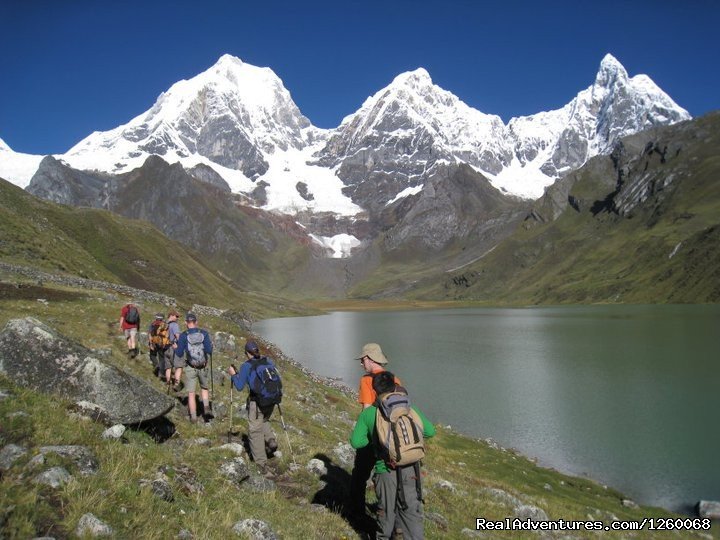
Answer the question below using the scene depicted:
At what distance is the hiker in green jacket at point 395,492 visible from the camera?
32.1 ft

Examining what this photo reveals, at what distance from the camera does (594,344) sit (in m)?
91.7

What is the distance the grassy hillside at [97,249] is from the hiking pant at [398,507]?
63.0 meters

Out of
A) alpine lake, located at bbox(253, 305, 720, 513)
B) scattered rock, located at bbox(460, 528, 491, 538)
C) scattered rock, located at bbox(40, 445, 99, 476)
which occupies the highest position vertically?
scattered rock, located at bbox(40, 445, 99, 476)

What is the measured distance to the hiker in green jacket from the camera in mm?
9789

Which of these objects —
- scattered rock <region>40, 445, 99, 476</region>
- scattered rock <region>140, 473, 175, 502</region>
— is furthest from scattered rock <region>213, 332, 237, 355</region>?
scattered rock <region>140, 473, 175, 502</region>

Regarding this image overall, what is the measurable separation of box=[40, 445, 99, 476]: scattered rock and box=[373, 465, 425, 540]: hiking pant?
5.37m

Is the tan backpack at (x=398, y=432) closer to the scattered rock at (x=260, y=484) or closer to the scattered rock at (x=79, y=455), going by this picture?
the scattered rock at (x=260, y=484)

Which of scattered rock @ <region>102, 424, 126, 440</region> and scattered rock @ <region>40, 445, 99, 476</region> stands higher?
scattered rock @ <region>40, 445, 99, 476</region>

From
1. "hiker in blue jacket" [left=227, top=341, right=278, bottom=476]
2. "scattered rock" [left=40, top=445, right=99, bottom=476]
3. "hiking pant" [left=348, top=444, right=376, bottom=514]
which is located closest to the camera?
"scattered rock" [left=40, top=445, right=99, bottom=476]

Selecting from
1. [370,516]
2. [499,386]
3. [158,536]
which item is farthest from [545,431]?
[158,536]

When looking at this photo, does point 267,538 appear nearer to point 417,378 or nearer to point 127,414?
point 127,414

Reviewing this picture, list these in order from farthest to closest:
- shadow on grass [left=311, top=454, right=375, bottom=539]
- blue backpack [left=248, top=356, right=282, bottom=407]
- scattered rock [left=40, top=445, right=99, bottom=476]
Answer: blue backpack [left=248, top=356, right=282, bottom=407] → shadow on grass [left=311, top=454, right=375, bottom=539] → scattered rock [left=40, top=445, right=99, bottom=476]

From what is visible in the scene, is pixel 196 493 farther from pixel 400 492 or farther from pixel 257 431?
pixel 257 431

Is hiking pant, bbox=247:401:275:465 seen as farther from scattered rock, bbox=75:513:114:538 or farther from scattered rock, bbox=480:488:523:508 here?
scattered rock, bbox=480:488:523:508
